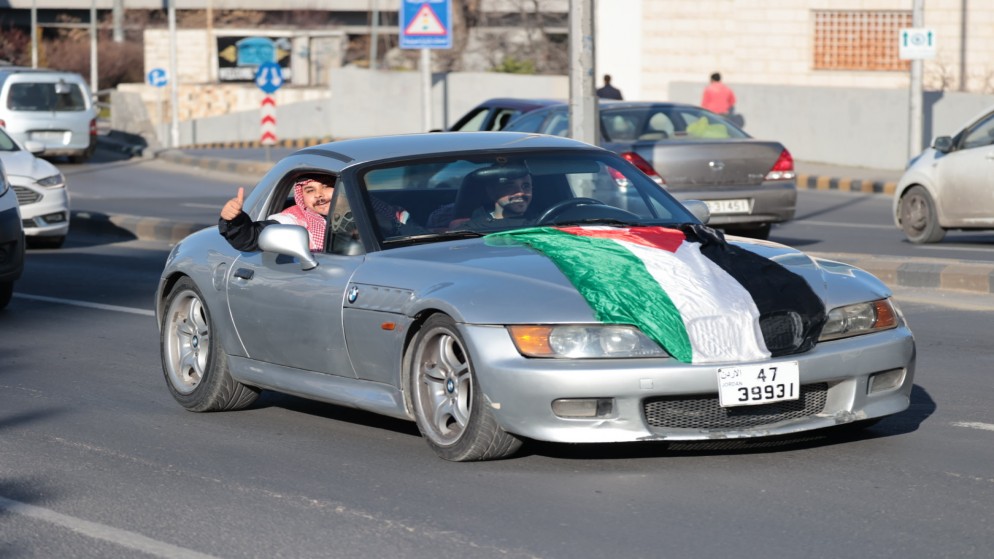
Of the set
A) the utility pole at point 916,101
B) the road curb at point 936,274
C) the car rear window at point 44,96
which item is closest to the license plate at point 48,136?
the car rear window at point 44,96

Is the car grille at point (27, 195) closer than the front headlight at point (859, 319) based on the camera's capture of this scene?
No

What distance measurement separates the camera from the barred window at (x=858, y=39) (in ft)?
123

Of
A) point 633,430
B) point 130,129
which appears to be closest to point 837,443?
point 633,430

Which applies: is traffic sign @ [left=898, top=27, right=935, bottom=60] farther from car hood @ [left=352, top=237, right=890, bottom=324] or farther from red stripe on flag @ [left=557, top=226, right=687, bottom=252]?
red stripe on flag @ [left=557, top=226, right=687, bottom=252]

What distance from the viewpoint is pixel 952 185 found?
17.2 m

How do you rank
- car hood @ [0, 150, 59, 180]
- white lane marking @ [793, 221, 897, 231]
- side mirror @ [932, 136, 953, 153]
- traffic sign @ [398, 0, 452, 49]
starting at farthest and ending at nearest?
1. traffic sign @ [398, 0, 452, 49]
2. white lane marking @ [793, 221, 897, 231]
3. car hood @ [0, 150, 59, 180]
4. side mirror @ [932, 136, 953, 153]

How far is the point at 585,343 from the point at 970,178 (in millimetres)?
11590

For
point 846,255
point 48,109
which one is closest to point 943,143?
point 846,255

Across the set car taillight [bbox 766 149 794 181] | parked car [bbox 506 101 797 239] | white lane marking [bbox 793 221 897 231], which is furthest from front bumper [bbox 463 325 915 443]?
white lane marking [bbox 793 221 897 231]

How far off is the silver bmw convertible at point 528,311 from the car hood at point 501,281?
1cm

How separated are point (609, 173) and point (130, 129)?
48.1 meters

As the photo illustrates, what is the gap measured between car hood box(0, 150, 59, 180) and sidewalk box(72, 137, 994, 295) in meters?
1.67

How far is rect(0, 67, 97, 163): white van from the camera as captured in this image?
1398 inches

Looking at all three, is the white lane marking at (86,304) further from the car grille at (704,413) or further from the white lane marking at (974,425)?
the car grille at (704,413)
